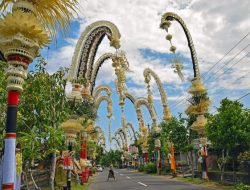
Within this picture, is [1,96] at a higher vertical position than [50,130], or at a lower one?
higher

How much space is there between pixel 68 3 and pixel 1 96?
691cm

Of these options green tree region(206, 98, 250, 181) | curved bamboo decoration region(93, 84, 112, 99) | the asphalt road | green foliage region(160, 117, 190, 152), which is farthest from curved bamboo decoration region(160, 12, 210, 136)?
green foliage region(160, 117, 190, 152)

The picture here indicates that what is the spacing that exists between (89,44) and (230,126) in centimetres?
1103

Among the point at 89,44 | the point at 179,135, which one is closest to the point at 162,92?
the point at 179,135

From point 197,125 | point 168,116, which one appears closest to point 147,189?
point 197,125

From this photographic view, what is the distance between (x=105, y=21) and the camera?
770 inches

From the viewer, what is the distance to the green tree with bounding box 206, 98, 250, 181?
75.1 feet

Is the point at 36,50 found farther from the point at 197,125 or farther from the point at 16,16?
the point at 197,125

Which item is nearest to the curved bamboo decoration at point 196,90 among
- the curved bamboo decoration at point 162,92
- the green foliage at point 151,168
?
the curved bamboo decoration at point 162,92

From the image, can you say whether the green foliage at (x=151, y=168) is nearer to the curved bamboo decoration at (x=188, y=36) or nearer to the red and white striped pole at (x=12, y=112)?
the curved bamboo decoration at (x=188, y=36)

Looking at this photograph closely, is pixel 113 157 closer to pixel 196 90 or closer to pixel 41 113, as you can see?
pixel 196 90

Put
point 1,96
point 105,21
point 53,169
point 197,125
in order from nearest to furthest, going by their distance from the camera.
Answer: point 1,96, point 53,169, point 105,21, point 197,125

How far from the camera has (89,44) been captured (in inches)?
757

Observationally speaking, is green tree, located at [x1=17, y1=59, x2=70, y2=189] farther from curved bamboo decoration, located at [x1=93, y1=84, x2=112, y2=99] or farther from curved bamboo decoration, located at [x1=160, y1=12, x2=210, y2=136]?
curved bamboo decoration, located at [x1=93, y1=84, x2=112, y2=99]
